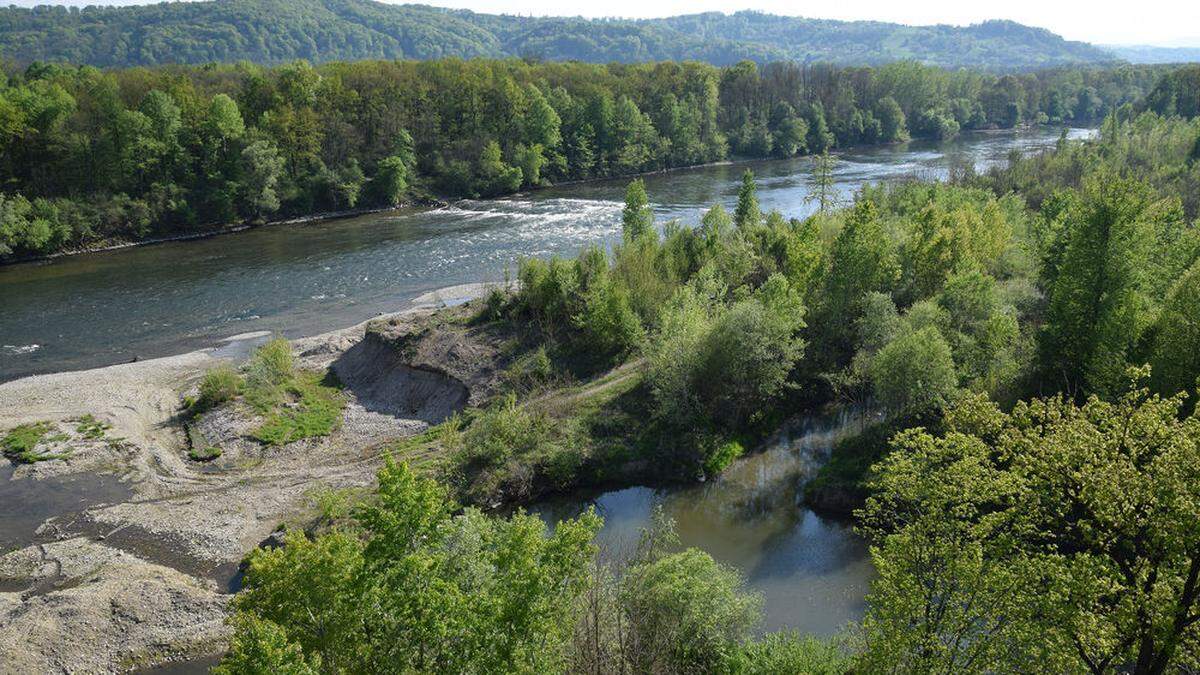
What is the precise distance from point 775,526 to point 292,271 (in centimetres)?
5977

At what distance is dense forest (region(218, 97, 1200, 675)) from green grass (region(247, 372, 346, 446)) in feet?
21.7

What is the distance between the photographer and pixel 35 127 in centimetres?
8944

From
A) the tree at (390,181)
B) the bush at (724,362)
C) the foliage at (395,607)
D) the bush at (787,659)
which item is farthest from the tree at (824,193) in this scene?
the foliage at (395,607)

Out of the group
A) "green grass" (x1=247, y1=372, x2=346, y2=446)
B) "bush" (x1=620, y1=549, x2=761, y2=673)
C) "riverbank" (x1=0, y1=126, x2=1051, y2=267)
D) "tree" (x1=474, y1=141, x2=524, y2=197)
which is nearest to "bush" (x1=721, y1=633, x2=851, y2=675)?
"bush" (x1=620, y1=549, x2=761, y2=673)

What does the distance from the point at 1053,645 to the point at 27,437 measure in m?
48.5

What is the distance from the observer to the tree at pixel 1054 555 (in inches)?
639

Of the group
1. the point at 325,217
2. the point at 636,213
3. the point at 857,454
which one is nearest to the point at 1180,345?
the point at 857,454

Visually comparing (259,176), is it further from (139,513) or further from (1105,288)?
(1105,288)

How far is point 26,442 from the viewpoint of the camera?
41.5 metres

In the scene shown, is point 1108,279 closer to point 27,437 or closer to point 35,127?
point 27,437

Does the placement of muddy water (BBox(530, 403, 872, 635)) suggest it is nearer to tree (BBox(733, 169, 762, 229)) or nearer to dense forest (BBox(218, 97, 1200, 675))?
dense forest (BBox(218, 97, 1200, 675))

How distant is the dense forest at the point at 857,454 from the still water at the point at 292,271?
18.2 m

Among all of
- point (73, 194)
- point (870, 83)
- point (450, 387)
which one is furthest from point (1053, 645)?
point (870, 83)

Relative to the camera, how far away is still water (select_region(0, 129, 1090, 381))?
60875 mm
